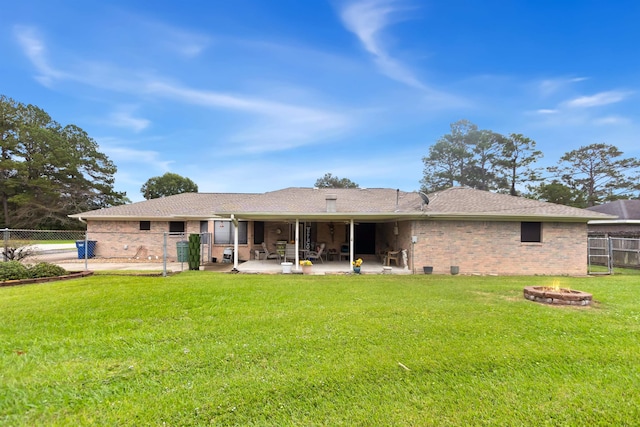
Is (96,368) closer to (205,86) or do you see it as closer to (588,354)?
(588,354)

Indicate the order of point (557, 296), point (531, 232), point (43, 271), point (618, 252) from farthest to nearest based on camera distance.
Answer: point (618, 252) < point (531, 232) < point (43, 271) < point (557, 296)

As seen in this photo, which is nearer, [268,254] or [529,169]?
[268,254]

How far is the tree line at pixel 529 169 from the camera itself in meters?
30.4

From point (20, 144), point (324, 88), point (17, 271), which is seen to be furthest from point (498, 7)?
point (20, 144)

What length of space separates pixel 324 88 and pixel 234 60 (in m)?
4.45

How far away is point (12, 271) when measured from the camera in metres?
8.27

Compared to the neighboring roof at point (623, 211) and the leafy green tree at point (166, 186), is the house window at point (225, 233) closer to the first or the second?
the neighboring roof at point (623, 211)

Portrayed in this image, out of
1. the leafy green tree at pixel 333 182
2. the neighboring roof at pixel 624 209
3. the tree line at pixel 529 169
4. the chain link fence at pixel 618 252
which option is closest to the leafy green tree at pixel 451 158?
the tree line at pixel 529 169

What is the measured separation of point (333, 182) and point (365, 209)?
38.6m

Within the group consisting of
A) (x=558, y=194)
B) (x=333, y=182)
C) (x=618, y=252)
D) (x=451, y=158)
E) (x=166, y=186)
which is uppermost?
(x=451, y=158)

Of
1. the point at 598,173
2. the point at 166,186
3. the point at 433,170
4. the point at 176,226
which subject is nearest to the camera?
the point at 176,226

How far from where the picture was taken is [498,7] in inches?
433

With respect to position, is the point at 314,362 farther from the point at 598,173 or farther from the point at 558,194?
the point at 598,173

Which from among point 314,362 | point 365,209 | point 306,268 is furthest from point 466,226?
point 314,362
